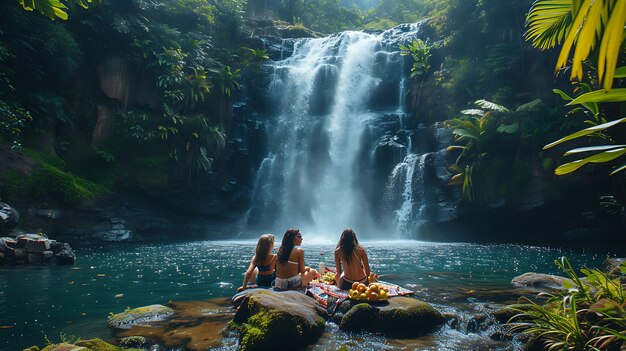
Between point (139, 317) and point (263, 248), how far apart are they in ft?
7.53

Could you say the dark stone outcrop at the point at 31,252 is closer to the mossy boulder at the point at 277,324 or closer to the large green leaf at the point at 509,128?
the mossy boulder at the point at 277,324

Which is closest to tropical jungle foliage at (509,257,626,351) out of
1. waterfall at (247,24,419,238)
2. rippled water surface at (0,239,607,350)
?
rippled water surface at (0,239,607,350)

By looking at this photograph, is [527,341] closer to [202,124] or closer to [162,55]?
[202,124]

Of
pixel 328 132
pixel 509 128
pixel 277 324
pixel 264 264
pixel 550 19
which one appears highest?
pixel 328 132

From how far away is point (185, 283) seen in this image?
30.0 feet

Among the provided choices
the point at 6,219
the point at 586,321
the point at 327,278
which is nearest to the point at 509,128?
the point at 327,278

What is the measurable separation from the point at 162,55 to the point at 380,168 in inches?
594

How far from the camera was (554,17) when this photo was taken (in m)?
3.72

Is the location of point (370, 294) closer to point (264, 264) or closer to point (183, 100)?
point (264, 264)

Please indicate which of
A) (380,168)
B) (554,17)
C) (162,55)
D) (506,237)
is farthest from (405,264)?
(162,55)

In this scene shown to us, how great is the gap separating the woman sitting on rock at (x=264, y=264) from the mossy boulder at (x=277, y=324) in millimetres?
1694

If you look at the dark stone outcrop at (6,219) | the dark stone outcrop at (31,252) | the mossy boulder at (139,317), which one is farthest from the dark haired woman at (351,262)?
the dark stone outcrop at (6,219)

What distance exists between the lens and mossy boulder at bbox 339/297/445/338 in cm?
510

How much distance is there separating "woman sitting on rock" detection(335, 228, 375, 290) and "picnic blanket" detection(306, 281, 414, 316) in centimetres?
22
